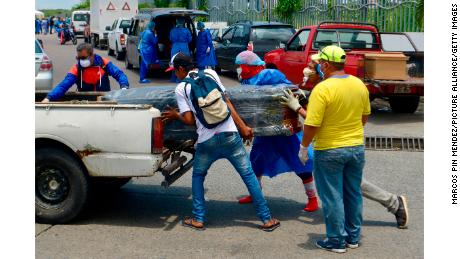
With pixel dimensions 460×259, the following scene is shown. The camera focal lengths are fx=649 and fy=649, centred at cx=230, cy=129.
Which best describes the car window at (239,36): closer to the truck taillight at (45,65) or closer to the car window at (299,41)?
the car window at (299,41)

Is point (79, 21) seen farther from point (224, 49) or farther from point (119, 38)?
point (224, 49)

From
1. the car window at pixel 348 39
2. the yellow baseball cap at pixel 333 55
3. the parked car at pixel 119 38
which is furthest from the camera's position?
the parked car at pixel 119 38

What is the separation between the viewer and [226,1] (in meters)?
39.2

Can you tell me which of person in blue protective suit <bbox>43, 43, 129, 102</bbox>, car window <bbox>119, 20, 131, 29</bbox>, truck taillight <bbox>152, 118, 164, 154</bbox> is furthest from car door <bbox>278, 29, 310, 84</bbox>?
car window <bbox>119, 20, 131, 29</bbox>

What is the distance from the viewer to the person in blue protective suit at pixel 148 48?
1755cm

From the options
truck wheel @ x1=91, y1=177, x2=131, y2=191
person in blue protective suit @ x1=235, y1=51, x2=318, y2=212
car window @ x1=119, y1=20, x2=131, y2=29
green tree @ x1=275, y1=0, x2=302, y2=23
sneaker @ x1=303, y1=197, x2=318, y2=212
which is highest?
green tree @ x1=275, y1=0, x2=302, y2=23

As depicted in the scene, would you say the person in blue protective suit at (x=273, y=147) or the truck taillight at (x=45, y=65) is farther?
the truck taillight at (x=45, y=65)

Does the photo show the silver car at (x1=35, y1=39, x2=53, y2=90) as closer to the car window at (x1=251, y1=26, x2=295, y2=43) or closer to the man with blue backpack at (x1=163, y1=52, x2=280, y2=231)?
the car window at (x1=251, y1=26, x2=295, y2=43)

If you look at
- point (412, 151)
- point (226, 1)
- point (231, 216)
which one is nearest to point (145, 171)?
point (231, 216)

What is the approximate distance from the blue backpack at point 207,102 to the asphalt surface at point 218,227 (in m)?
1.06

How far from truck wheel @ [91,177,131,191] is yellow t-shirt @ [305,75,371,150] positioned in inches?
86.5

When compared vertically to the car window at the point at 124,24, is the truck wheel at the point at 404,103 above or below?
below

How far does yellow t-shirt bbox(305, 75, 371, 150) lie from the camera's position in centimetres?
514

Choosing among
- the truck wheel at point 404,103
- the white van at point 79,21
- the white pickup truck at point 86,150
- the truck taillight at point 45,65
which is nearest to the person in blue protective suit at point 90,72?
the white pickup truck at point 86,150
